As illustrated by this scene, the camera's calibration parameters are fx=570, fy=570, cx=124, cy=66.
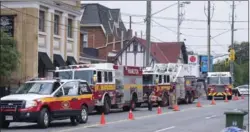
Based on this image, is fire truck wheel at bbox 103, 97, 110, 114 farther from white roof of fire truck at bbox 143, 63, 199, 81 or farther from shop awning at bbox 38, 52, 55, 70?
white roof of fire truck at bbox 143, 63, 199, 81

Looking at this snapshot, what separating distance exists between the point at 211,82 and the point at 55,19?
18.2 metres

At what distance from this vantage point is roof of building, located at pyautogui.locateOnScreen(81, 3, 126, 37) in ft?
232

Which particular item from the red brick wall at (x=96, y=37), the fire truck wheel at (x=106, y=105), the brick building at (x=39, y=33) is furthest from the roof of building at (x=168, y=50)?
the fire truck wheel at (x=106, y=105)

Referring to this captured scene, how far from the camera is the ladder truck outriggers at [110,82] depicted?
29.8 metres

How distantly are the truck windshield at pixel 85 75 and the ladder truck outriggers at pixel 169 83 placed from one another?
6.88 m

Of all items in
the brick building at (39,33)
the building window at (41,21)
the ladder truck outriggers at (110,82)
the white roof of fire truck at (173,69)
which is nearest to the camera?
the ladder truck outriggers at (110,82)

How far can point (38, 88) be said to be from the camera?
21.9m

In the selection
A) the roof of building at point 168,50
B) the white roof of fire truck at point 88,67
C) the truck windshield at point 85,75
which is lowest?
the truck windshield at point 85,75

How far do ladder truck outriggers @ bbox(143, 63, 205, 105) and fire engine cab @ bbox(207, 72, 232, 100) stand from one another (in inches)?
238

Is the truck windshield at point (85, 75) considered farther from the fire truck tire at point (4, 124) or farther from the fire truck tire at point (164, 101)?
the fire truck tire at point (164, 101)

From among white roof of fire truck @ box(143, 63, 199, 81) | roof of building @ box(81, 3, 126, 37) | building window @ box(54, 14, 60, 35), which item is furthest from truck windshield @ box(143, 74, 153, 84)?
roof of building @ box(81, 3, 126, 37)

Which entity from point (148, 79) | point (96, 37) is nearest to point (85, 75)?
point (148, 79)

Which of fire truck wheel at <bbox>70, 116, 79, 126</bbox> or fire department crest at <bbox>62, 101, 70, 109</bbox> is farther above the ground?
fire department crest at <bbox>62, 101, 70, 109</bbox>

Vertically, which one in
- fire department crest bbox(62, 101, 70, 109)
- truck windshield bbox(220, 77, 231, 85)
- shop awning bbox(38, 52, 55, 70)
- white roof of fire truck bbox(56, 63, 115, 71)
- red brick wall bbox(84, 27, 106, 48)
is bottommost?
fire department crest bbox(62, 101, 70, 109)
